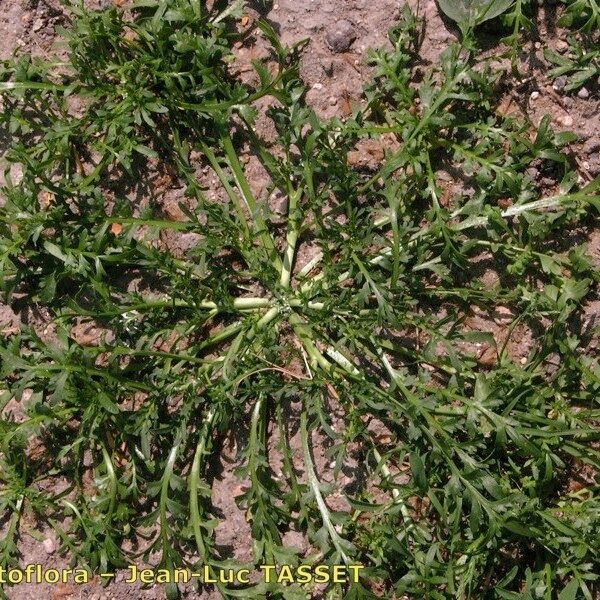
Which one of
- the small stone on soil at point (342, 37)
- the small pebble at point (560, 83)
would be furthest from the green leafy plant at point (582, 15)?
the small stone on soil at point (342, 37)

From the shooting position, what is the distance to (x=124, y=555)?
417cm

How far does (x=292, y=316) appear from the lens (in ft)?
13.5

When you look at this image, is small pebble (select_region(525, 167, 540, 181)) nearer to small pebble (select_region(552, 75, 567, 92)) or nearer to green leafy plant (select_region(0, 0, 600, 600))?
green leafy plant (select_region(0, 0, 600, 600))

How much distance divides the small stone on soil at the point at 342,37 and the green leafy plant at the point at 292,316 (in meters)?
0.20

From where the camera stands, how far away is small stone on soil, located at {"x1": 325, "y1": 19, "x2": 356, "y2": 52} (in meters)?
4.30

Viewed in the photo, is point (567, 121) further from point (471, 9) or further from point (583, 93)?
point (471, 9)

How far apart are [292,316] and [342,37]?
1.37 m

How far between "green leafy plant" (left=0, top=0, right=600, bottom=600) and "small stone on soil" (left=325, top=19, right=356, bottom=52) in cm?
20

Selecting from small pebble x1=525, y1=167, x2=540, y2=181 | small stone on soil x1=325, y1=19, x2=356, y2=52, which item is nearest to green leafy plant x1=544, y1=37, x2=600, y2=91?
small pebble x1=525, y1=167, x2=540, y2=181

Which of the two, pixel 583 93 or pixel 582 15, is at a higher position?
pixel 582 15

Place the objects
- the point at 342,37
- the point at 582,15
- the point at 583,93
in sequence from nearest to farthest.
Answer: the point at 582,15
the point at 583,93
the point at 342,37

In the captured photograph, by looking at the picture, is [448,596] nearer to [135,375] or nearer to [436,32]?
[135,375]

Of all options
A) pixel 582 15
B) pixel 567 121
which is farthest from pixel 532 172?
pixel 582 15

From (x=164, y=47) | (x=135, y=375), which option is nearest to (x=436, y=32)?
(x=164, y=47)
